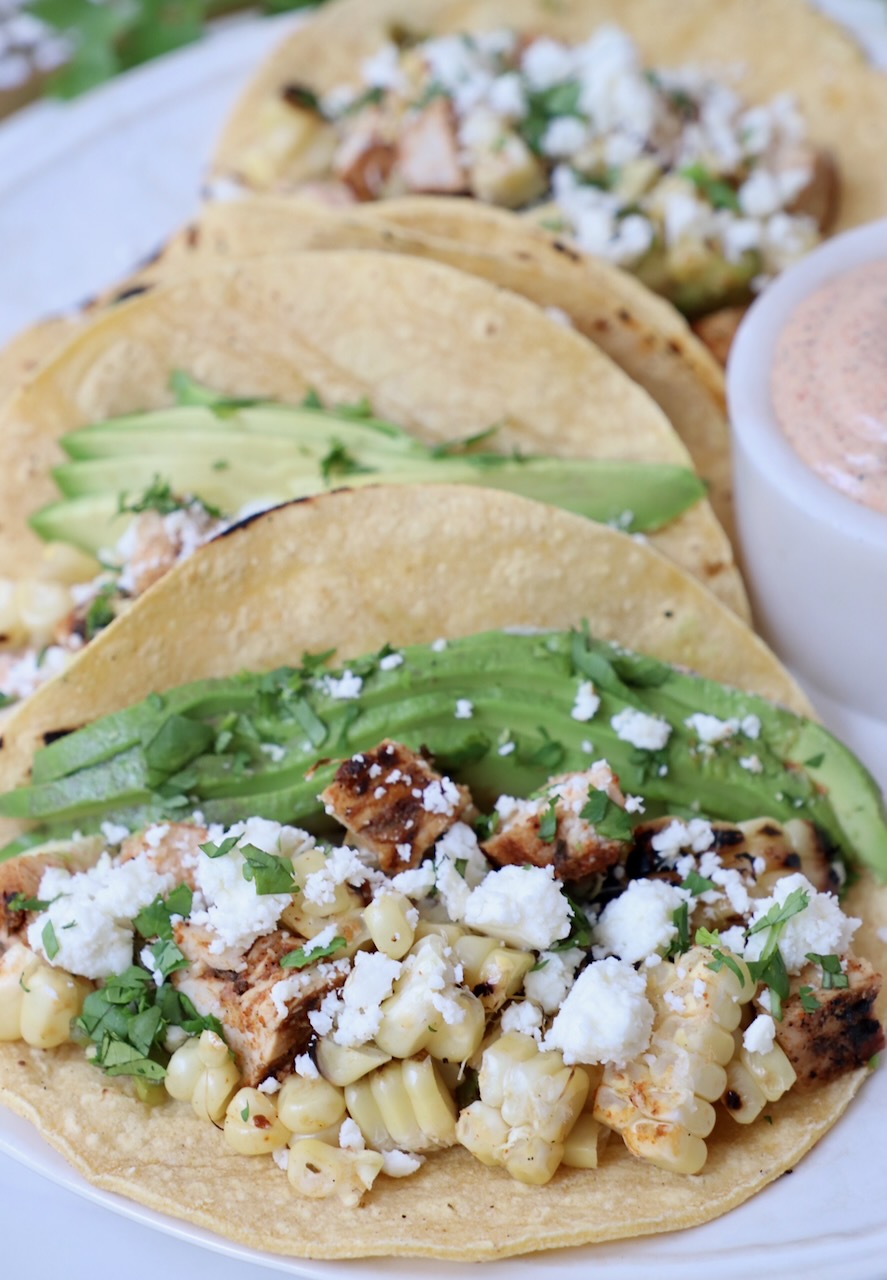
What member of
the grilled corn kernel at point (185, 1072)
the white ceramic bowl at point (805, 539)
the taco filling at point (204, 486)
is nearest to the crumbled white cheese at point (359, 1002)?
the grilled corn kernel at point (185, 1072)

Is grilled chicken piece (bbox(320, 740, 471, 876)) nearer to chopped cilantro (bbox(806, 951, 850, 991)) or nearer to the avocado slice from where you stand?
the avocado slice

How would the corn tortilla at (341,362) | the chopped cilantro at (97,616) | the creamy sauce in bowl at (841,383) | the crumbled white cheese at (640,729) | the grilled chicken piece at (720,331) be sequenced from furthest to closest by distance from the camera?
the grilled chicken piece at (720,331)
the corn tortilla at (341,362)
the chopped cilantro at (97,616)
the creamy sauce in bowl at (841,383)
the crumbled white cheese at (640,729)

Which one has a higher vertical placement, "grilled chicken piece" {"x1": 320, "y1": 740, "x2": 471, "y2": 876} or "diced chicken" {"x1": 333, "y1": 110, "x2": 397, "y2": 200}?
"diced chicken" {"x1": 333, "y1": 110, "x2": 397, "y2": 200}

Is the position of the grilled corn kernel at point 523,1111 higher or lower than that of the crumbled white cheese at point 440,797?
lower

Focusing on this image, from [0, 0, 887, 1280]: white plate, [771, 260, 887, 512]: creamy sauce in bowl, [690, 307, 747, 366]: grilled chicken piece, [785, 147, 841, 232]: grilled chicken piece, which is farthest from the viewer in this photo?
[785, 147, 841, 232]: grilled chicken piece

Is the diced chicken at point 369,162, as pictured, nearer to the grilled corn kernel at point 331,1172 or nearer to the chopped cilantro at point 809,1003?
the chopped cilantro at point 809,1003

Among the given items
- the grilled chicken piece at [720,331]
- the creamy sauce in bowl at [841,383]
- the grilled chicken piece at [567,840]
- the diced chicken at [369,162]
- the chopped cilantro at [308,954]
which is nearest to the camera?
the chopped cilantro at [308,954]

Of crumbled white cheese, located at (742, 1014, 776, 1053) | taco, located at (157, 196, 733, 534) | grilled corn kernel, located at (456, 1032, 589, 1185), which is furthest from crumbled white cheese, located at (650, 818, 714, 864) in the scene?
taco, located at (157, 196, 733, 534)
